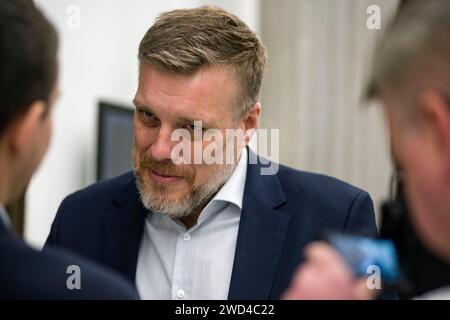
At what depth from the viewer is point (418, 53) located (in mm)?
541

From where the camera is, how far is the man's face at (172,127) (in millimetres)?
884

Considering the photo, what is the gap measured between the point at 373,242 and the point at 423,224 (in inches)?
6.6

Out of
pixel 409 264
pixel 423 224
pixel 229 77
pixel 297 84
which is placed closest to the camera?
pixel 423 224

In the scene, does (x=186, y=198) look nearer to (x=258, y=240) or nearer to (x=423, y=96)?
(x=258, y=240)

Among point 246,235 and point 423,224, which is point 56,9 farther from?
point 423,224

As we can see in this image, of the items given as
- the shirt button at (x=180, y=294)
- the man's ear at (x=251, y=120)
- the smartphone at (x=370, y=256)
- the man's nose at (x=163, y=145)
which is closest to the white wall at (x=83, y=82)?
the man's ear at (x=251, y=120)

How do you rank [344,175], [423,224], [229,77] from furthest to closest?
1. [344,175]
2. [229,77]
3. [423,224]

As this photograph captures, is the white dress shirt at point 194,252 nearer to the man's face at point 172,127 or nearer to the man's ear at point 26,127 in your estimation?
the man's face at point 172,127

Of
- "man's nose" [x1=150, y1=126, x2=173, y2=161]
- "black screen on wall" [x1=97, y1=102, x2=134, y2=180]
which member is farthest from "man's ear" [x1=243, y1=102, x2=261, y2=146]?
"black screen on wall" [x1=97, y1=102, x2=134, y2=180]

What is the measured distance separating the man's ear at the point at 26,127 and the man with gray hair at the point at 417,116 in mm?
255

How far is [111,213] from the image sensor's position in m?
0.93

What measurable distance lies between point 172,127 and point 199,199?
113 mm

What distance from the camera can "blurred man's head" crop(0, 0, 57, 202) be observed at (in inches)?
22.7

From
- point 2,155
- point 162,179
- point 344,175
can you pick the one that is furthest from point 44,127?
point 344,175
